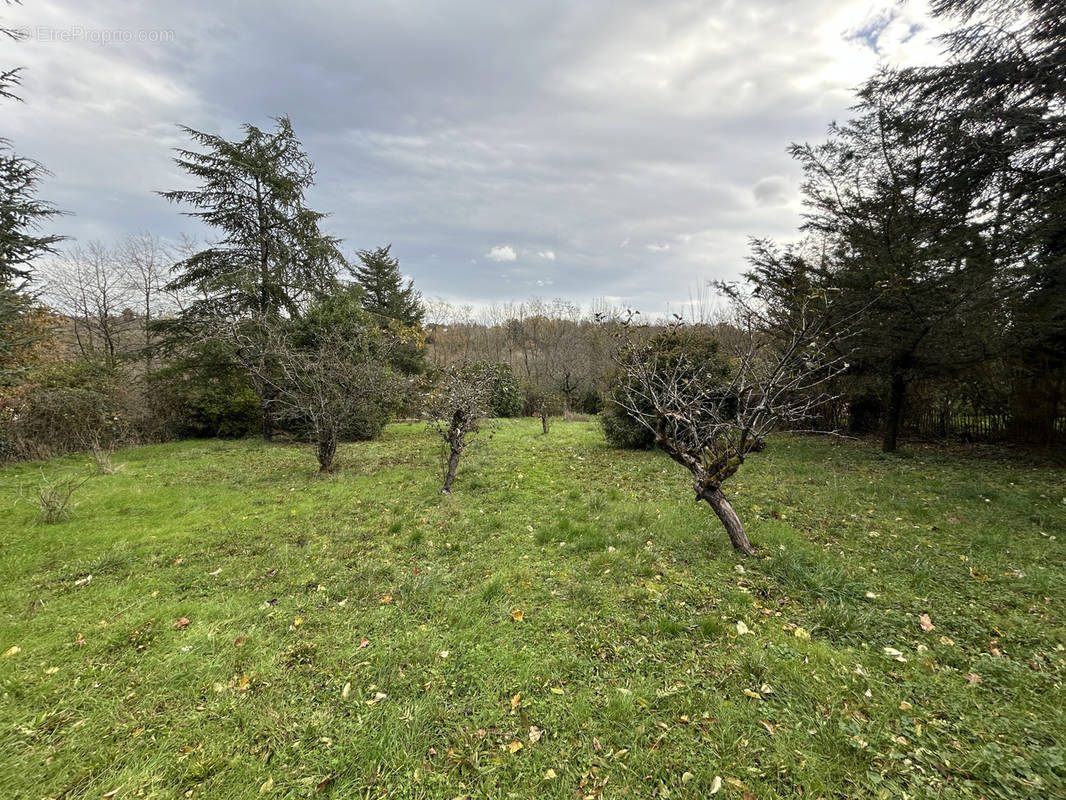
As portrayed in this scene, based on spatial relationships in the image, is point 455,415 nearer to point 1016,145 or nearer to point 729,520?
point 729,520

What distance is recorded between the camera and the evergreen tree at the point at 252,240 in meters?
11.8

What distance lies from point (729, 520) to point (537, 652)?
8.53 feet

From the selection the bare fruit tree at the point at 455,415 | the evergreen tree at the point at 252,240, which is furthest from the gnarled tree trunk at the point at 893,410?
the evergreen tree at the point at 252,240

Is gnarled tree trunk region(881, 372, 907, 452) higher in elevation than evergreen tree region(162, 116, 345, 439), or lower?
lower

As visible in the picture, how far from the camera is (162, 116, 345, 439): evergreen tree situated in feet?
38.6

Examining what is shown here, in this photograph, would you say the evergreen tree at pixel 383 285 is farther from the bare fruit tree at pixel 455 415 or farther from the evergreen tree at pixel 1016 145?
the evergreen tree at pixel 1016 145

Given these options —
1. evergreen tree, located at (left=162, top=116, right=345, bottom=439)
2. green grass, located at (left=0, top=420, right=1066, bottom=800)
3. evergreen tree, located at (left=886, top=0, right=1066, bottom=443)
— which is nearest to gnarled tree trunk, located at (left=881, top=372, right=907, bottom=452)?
evergreen tree, located at (left=886, top=0, right=1066, bottom=443)

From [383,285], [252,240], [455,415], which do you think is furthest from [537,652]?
[383,285]

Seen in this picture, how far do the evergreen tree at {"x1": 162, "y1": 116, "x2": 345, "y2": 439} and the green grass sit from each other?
835cm

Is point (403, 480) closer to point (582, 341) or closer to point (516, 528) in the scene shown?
point (516, 528)

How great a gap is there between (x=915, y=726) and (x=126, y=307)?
83.2ft

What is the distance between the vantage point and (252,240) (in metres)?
12.6

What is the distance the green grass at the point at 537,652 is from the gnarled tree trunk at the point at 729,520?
18 centimetres

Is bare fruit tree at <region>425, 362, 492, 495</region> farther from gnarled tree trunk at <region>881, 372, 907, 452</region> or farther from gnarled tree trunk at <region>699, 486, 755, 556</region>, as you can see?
gnarled tree trunk at <region>881, 372, 907, 452</region>
